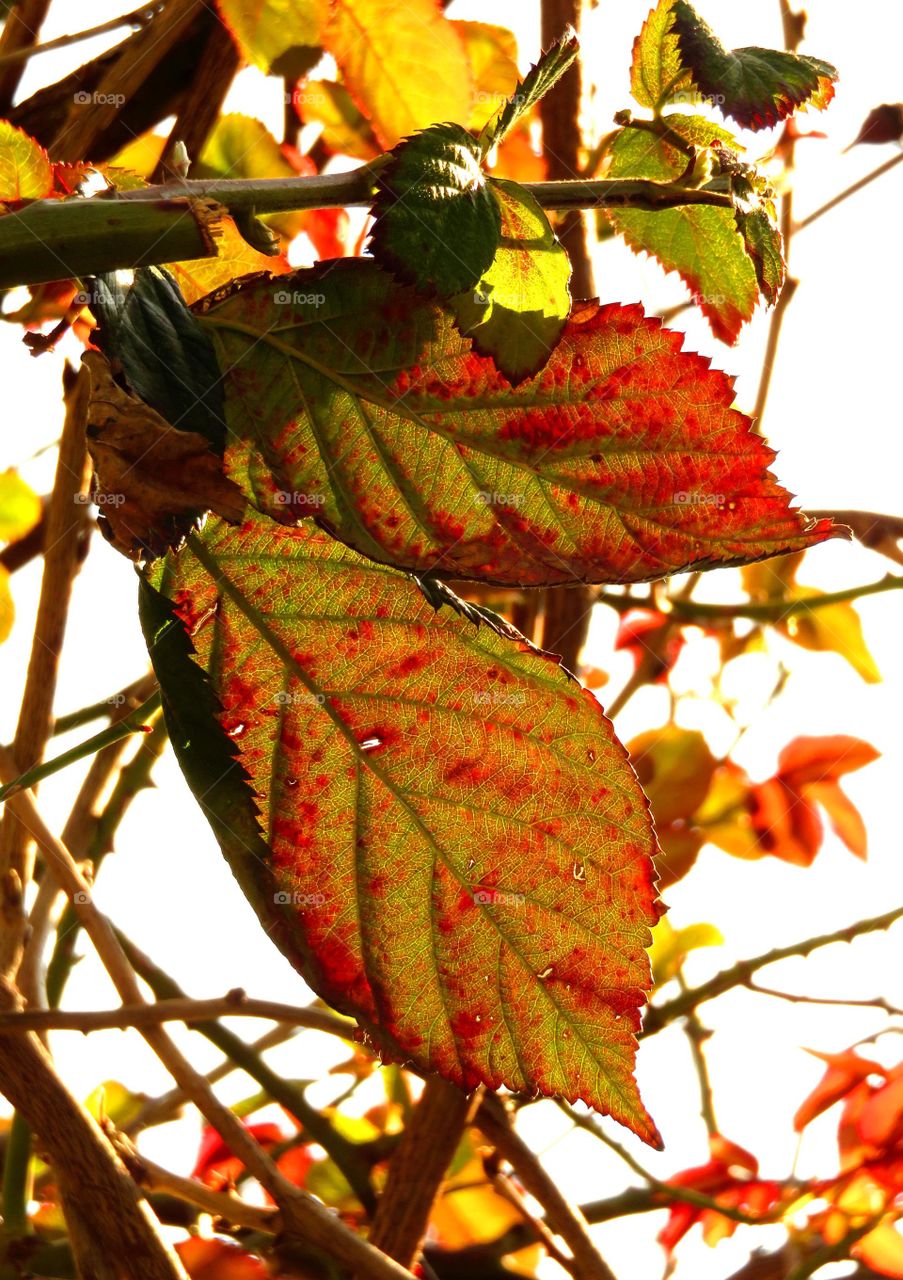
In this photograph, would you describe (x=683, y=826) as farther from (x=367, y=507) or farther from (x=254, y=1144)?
(x=367, y=507)

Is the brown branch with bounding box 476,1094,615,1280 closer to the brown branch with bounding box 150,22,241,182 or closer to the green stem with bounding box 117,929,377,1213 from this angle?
the green stem with bounding box 117,929,377,1213

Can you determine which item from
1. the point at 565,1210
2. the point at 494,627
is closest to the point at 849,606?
the point at 565,1210

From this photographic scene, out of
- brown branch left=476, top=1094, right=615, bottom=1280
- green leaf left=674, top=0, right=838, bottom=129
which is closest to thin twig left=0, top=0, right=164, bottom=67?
green leaf left=674, top=0, right=838, bottom=129

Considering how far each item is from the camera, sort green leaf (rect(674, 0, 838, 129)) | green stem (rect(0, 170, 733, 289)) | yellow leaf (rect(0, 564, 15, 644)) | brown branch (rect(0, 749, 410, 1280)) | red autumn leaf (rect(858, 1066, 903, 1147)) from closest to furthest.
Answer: green stem (rect(0, 170, 733, 289)), green leaf (rect(674, 0, 838, 129)), brown branch (rect(0, 749, 410, 1280)), yellow leaf (rect(0, 564, 15, 644)), red autumn leaf (rect(858, 1066, 903, 1147))

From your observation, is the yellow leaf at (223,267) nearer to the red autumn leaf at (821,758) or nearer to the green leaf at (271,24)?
the green leaf at (271,24)

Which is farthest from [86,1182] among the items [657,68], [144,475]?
[657,68]

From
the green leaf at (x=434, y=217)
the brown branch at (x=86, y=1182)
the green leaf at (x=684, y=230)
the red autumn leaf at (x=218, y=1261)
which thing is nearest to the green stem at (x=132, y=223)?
the green leaf at (x=434, y=217)
